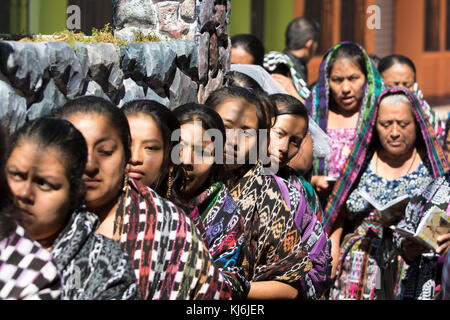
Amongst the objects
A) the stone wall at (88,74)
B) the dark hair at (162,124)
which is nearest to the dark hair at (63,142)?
the stone wall at (88,74)

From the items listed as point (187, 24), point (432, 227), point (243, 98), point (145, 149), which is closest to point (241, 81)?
point (187, 24)

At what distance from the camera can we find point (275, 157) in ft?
13.5

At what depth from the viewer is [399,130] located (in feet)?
17.4

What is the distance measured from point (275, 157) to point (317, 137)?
1.29 m

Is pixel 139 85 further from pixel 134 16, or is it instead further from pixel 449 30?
pixel 449 30

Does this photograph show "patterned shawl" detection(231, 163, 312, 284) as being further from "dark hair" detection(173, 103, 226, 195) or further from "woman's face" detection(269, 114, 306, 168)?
"woman's face" detection(269, 114, 306, 168)

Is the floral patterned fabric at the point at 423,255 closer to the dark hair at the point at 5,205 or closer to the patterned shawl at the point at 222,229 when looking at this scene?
the patterned shawl at the point at 222,229

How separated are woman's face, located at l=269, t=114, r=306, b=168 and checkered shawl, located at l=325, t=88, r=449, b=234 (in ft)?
3.62

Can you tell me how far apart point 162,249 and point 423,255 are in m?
2.56

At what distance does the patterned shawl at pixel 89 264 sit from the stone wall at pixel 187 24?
2219 mm

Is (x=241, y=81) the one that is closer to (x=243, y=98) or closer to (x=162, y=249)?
(x=243, y=98)

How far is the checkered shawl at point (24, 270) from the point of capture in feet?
7.06

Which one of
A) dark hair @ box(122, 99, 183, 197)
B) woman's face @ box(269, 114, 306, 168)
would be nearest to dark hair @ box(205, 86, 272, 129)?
woman's face @ box(269, 114, 306, 168)

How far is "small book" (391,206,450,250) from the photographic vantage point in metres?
4.23
